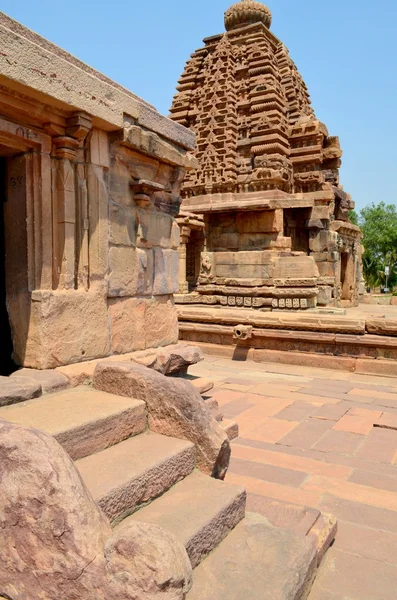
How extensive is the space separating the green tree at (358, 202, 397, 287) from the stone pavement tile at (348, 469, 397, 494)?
44.4 m

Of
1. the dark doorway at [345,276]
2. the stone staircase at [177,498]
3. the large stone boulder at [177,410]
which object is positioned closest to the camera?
the stone staircase at [177,498]

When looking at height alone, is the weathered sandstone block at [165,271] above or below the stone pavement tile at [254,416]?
above

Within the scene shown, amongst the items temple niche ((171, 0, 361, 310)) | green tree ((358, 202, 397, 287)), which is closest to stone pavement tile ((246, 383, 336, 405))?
temple niche ((171, 0, 361, 310))

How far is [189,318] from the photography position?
8.47 metres

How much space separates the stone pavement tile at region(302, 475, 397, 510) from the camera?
2.90 metres

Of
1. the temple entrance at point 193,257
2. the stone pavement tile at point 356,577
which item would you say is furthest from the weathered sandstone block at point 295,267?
the stone pavement tile at point 356,577

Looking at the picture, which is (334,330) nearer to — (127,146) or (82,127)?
(127,146)

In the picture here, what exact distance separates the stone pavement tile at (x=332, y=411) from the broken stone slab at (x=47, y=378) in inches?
99.4

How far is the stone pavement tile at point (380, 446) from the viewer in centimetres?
361

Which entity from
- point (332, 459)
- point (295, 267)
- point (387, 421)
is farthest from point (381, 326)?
point (295, 267)

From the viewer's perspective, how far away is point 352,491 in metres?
3.04

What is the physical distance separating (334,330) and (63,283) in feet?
15.2

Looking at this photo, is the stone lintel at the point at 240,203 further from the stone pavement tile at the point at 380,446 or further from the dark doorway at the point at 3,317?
the dark doorway at the point at 3,317

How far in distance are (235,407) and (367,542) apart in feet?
8.16
